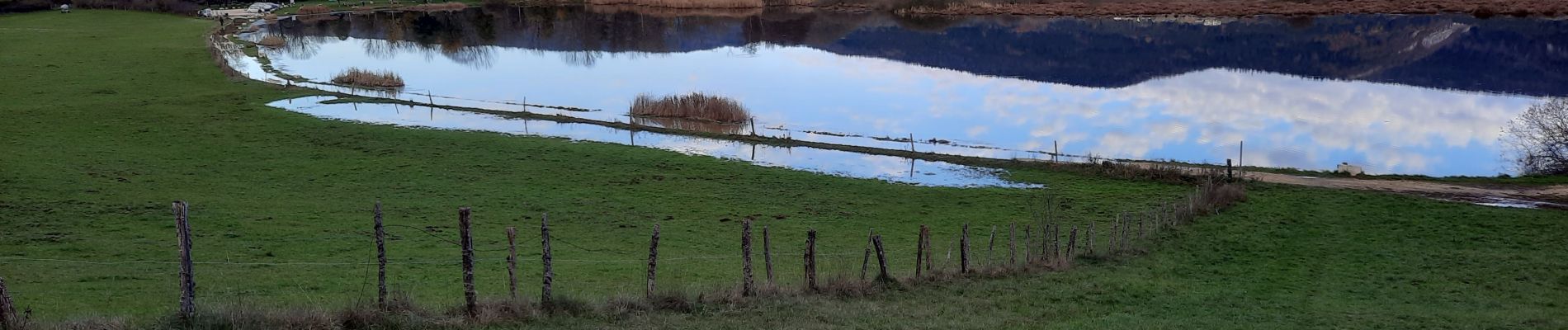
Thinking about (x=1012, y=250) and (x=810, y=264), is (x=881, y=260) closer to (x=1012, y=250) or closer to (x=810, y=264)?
(x=810, y=264)

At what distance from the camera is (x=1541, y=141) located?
36.0 meters

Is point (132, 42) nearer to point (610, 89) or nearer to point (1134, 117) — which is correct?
point (610, 89)

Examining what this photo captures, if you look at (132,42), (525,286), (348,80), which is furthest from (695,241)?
(132,42)

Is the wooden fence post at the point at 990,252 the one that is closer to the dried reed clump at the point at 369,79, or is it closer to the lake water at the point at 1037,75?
the lake water at the point at 1037,75

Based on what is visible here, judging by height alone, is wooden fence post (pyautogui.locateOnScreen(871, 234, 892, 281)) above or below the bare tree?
below

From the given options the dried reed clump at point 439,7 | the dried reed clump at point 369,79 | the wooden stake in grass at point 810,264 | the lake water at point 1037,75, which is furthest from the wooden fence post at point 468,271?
the dried reed clump at point 439,7

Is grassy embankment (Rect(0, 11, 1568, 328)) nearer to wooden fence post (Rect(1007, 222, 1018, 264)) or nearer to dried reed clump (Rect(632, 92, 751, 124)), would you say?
wooden fence post (Rect(1007, 222, 1018, 264))

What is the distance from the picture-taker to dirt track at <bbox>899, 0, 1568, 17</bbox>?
77325mm

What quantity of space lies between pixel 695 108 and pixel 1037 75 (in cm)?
2186

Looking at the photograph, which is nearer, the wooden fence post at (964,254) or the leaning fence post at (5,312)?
the leaning fence post at (5,312)

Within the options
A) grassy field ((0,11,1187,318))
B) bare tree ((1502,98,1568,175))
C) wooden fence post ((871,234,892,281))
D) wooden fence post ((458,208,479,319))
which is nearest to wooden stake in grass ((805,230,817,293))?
wooden fence post ((871,234,892,281))

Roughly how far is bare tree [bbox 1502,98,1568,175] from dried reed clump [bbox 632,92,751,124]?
1028 inches

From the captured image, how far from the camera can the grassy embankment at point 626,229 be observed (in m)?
17.2

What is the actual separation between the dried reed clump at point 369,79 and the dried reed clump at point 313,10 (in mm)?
45978
